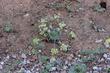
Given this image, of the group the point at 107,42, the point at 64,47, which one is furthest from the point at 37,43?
the point at 107,42

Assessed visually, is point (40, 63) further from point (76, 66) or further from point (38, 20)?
point (38, 20)

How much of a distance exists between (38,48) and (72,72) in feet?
3.18

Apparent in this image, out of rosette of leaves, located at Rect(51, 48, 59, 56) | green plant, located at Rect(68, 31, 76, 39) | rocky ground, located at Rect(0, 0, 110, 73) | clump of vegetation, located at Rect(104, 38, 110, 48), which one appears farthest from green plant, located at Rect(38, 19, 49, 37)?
clump of vegetation, located at Rect(104, 38, 110, 48)

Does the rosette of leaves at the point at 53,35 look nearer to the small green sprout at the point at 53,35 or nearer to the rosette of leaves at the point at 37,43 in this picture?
the small green sprout at the point at 53,35

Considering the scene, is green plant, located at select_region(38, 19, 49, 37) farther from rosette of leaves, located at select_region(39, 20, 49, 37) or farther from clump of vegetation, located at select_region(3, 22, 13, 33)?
clump of vegetation, located at select_region(3, 22, 13, 33)

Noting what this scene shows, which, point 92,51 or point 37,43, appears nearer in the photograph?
point 92,51

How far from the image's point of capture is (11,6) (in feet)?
25.9

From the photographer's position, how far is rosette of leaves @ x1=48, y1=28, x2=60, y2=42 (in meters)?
7.28

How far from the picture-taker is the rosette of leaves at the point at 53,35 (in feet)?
23.9

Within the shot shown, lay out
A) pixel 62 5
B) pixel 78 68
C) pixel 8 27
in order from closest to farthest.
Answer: pixel 78 68
pixel 8 27
pixel 62 5

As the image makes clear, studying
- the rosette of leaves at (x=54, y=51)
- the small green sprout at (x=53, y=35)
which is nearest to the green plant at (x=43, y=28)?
the small green sprout at (x=53, y=35)

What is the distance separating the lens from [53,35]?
7.32m

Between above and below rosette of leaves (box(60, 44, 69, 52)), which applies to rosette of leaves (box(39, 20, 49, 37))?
above

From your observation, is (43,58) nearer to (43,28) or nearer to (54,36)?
(54,36)
